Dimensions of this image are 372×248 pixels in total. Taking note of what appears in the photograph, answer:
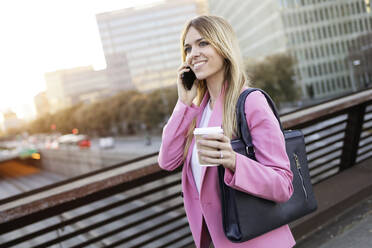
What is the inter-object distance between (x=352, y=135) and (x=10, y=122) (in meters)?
184

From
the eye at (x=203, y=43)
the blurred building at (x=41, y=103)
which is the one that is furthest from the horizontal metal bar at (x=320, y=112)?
the blurred building at (x=41, y=103)

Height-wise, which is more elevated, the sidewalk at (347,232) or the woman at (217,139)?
the woman at (217,139)

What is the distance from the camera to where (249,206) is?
1335mm

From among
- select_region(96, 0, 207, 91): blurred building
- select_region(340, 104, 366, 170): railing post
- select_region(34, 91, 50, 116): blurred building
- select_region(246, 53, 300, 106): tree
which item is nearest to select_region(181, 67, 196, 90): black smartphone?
select_region(340, 104, 366, 170): railing post

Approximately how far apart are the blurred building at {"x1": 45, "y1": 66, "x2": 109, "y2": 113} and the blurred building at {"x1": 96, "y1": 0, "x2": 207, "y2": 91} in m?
14.8

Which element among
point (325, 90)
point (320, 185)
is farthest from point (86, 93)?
point (320, 185)

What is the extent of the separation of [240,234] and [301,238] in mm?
2068

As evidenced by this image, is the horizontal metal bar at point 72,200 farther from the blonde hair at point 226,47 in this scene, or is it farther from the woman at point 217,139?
the blonde hair at point 226,47

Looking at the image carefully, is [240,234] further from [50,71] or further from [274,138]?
[50,71]

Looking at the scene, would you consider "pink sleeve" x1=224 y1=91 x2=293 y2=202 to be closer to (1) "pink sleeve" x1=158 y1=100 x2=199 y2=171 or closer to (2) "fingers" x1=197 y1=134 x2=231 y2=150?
(2) "fingers" x1=197 y1=134 x2=231 y2=150

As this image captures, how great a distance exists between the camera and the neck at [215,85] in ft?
5.30

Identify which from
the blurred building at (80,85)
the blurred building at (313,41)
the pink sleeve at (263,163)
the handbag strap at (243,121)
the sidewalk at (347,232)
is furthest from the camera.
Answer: the blurred building at (80,85)

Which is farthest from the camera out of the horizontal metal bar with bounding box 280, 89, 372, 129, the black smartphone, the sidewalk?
the horizontal metal bar with bounding box 280, 89, 372, 129

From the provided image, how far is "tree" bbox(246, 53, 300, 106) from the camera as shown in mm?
42531
